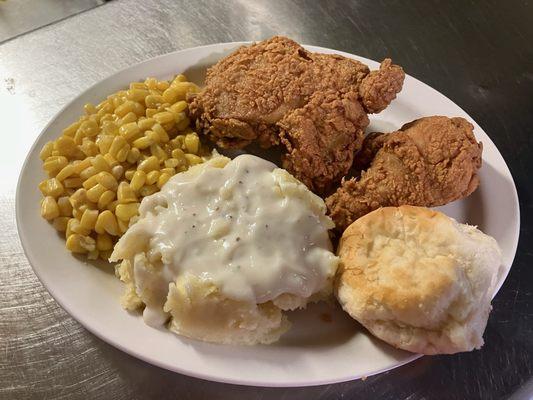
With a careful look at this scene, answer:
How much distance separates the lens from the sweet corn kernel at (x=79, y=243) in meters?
2.22

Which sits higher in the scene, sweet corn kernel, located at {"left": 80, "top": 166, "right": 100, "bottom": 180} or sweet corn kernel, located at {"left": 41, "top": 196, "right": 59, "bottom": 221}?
sweet corn kernel, located at {"left": 80, "top": 166, "right": 100, "bottom": 180}

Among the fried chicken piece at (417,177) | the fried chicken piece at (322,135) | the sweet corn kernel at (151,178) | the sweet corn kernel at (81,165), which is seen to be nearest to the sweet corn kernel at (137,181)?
the sweet corn kernel at (151,178)

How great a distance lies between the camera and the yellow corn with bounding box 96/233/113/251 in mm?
2277

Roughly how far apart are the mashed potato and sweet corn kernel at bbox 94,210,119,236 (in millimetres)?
197

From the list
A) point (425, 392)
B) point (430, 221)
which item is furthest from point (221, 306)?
point (425, 392)

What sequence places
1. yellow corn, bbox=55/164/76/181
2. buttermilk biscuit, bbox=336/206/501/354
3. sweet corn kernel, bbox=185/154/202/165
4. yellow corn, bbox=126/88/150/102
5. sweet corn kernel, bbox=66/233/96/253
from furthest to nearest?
yellow corn, bbox=126/88/150/102
sweet corn kernel, bbox=185/154/202/165
yellow corn, bbox=55/164/76/181
sweet corn kernel, bbox=66/233/96/253
buttermilk biscuit, bbox=336/206/501/354

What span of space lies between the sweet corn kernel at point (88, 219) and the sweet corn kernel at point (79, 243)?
48 millimetres

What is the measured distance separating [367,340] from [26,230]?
4.88 ft

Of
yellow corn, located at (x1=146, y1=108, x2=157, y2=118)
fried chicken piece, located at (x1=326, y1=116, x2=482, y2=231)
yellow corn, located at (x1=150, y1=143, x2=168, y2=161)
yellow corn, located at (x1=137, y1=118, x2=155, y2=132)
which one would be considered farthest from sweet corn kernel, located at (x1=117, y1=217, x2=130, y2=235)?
fried chicken piece, located at (x1=326, y1=116, x2=482, y2=231)

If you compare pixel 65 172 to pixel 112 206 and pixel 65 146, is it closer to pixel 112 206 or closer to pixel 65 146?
pixel 65 146

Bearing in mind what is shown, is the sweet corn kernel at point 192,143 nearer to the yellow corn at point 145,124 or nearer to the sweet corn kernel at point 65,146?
the yellow corn at point 145,124

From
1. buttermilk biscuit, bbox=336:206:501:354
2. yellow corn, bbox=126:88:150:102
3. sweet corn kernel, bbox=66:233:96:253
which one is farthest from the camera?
yellow corn, bbox=126:88:150:102

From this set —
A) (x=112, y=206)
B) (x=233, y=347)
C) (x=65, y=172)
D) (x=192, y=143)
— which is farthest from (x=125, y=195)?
(x=233, y=347)

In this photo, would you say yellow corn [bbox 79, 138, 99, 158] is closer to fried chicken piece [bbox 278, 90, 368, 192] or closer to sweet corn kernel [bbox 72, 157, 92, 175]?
sweet corn kernel [bbox 72, 157, 92, 175]
